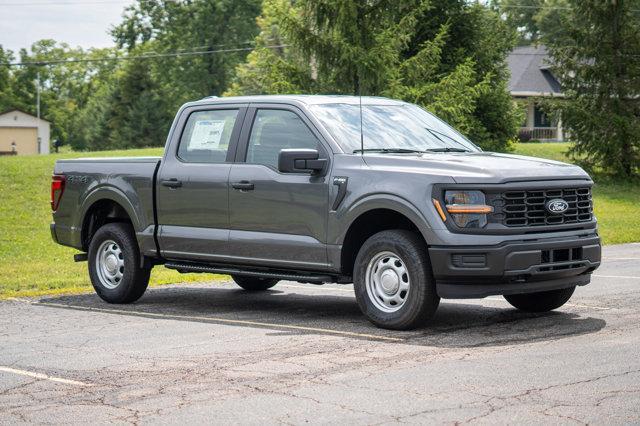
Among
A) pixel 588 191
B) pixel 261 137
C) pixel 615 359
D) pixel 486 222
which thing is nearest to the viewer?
pixel 615 359

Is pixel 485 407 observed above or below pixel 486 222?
below

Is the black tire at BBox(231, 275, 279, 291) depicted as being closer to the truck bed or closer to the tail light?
the truck bed

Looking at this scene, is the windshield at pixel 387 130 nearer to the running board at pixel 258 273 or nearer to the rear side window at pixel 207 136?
the rear side window at pixel 207 136

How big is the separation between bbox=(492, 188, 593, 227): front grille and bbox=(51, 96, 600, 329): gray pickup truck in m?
0.01

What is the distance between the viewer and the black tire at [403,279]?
9609 mm

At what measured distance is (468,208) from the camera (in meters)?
9.45

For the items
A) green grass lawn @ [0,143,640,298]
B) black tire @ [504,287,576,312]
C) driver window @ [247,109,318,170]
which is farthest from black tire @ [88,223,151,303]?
black tire @ [504,287,576,312]

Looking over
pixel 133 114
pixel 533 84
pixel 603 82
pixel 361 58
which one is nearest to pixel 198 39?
pixel 133 114

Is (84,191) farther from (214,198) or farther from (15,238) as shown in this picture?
(15,238)

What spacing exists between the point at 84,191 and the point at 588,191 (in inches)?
215

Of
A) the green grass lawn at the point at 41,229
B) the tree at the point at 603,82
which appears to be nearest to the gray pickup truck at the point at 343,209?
the green grass lawn at the point at 41,229

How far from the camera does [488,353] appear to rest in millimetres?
8586

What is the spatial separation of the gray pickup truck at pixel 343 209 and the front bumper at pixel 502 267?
0.01 meters

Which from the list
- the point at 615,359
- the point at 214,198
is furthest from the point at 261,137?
the point at 615,359
